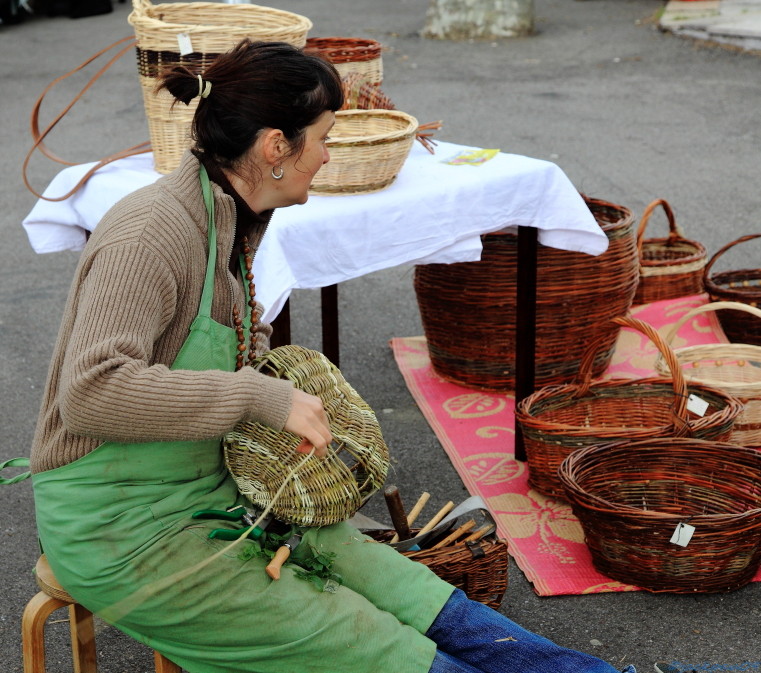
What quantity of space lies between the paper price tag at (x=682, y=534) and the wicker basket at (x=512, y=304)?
3.69 ft

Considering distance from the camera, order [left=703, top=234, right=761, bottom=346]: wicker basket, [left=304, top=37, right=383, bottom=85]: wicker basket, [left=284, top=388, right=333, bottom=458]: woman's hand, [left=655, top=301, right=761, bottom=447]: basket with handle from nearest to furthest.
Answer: [left=284, top=388, right=333, bottom=458]: woman's hand
[left=304, top=37, right=383, bottom=85]: wicker basket
[left=655, top=301, right=761, bottom=447]: basket with handle
[left=703, top=234, right=761, bottom=346]: wicker basket

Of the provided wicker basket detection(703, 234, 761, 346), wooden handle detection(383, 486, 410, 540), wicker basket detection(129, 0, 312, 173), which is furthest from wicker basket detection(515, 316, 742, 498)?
wicker basket detection(129, 0, 312, 173)

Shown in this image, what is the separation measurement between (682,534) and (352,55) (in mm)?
1767

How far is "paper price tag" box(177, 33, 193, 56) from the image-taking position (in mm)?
2668

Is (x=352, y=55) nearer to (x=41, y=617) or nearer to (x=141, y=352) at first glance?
(x=141, y=352)

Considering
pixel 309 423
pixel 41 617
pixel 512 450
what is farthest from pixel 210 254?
pixel 512 450

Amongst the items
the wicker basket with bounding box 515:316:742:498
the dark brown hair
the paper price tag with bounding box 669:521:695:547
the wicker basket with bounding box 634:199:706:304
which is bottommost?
the wicker basket with bounding box 634:199:706:304

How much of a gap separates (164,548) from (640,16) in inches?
434

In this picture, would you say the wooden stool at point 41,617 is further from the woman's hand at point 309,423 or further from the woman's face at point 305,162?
the woman's face at point 305,162

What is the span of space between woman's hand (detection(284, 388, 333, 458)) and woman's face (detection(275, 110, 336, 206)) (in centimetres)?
40

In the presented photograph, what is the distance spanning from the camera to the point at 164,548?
1.85 meters

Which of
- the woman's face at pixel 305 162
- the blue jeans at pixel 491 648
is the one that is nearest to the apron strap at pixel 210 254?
the woman's face at pixel 305 162

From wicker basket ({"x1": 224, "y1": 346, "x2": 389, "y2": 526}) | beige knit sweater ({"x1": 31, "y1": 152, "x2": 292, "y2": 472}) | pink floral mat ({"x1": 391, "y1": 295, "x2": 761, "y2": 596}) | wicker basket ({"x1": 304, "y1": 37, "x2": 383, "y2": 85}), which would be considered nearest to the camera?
beige knit sweater ({"x1": 31, "y1": 152, "x2": 292, "y2": 472})

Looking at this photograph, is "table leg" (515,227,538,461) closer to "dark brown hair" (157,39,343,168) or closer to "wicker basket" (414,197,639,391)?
"wicker basket" (414,197,639,391)
